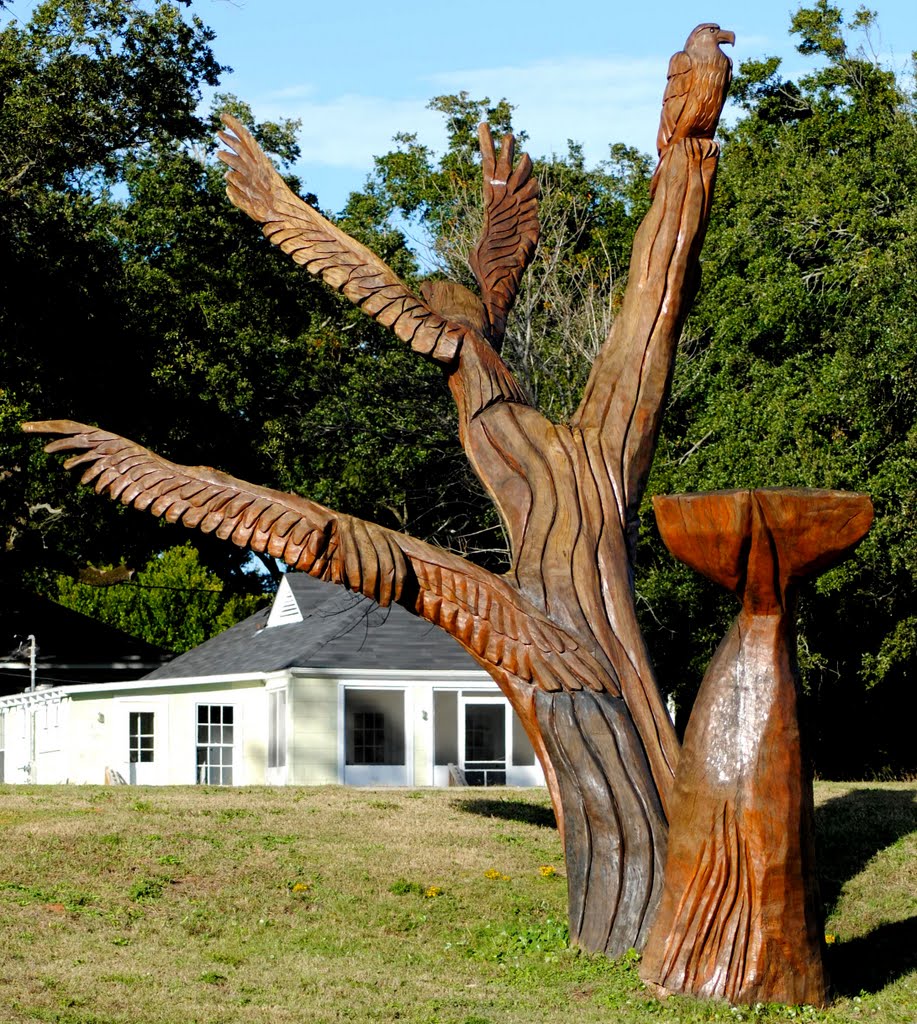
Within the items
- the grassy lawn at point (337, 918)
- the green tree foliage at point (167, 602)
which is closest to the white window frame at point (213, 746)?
the grassy lawn at point (337, 918)

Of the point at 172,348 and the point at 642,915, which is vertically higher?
the point at 172,348

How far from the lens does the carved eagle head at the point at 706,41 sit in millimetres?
9430

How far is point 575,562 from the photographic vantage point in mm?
8883

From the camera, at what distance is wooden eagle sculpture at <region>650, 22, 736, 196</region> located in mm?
9398

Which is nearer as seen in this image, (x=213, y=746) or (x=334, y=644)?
(x=334, y=644)

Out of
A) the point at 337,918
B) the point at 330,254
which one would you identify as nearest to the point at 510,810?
the point at 337,918

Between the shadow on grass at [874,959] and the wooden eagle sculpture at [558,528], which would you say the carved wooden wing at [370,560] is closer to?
the wooden eagle sculpture at [558,528]

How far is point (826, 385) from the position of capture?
64.8 ft

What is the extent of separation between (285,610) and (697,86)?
681 inches

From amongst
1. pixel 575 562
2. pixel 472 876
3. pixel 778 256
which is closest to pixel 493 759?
pixel 778 256

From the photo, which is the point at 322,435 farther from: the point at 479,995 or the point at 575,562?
the point at 479,995

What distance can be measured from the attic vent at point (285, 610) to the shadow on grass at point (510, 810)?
1148 cm

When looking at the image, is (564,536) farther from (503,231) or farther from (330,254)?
(503,231)

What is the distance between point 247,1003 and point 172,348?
20402mm
